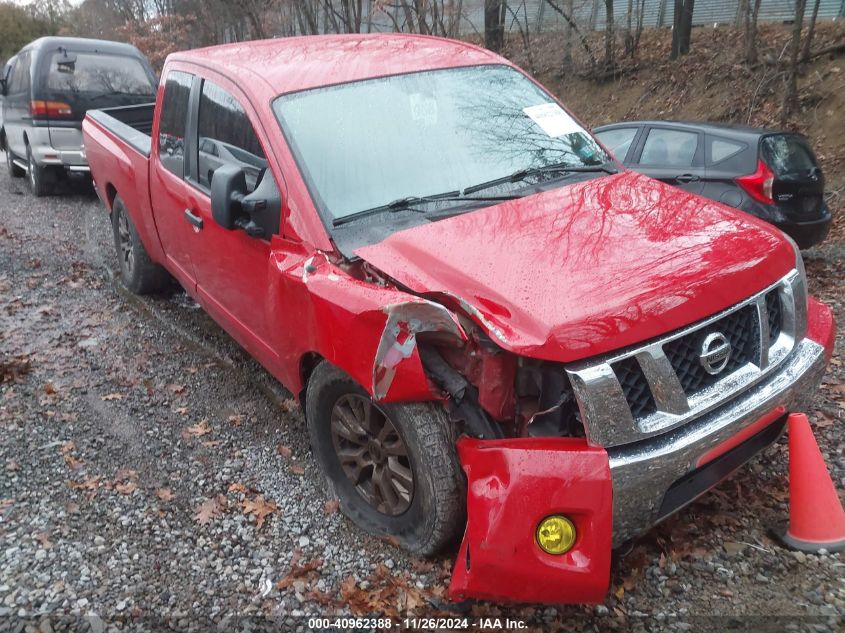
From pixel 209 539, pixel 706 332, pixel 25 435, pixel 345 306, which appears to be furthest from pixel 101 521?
pixel 706 332

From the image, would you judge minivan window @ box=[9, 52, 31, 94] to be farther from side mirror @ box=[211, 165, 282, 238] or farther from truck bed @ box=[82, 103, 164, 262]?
side mirror @ box=[211, 165, 282, 238]

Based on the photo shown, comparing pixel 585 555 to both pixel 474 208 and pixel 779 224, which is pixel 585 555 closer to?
pixel 474 208

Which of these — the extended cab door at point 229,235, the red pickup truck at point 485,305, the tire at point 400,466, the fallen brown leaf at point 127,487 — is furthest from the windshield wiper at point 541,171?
the fallen brown leaf at point 127,487

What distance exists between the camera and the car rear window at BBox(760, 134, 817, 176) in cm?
660

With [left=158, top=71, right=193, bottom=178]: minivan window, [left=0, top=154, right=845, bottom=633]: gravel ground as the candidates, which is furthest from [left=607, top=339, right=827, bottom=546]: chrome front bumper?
[left=158, top=71, right=193, bottom=178]: minivan window

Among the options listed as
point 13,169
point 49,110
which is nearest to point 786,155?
point 49,110

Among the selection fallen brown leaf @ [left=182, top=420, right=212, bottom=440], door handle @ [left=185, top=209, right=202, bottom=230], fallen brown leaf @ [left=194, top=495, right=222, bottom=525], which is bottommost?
fallen brown leaf @ [left=182, top=420, right=212, bottom=440]

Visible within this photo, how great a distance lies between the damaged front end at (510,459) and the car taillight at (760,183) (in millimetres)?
5041

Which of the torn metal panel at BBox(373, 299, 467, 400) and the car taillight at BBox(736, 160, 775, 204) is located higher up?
the torn metal panel at BBox(373, 299, 467, 400)

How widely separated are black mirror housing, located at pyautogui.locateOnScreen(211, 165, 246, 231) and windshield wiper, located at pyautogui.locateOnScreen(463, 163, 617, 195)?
3.51ft

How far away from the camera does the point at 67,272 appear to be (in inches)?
274

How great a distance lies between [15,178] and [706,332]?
12646 mm

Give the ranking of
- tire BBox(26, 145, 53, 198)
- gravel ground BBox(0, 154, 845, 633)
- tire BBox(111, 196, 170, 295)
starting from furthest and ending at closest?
1. tire BBox(26, 145, 53, 198)
2. tire BBox(111, 196, 170, 295)
3. gravel ground BBox(0, 154, 845, 633)

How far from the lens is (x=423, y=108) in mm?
3678
